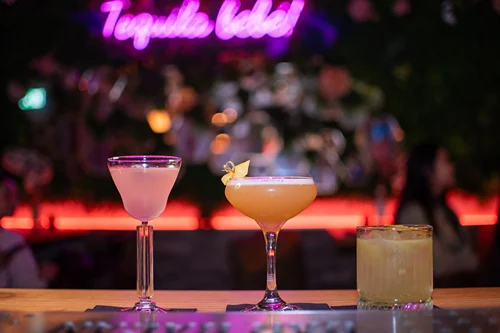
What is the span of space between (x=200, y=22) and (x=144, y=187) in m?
3.77

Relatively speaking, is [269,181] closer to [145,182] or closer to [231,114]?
[145,182]

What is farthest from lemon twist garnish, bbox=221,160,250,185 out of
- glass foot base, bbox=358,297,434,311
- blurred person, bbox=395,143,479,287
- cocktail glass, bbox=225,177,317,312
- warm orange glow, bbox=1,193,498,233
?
warm orange glow, bbox=1,193,498,233

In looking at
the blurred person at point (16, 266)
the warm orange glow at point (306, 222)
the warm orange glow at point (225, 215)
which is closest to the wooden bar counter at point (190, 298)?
the blurred person at point (16, 266)

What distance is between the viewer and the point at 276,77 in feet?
17.0

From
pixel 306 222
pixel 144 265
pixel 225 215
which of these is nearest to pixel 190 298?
pixel 144 265

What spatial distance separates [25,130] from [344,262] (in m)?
2.78

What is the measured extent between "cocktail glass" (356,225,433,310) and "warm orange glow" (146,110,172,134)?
3.89m

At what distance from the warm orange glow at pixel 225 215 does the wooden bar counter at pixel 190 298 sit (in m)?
3.21

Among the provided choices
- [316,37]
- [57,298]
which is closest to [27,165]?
[316,37]

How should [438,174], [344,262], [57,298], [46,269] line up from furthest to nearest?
[344,262] → [46,269] → [438,174] → [57,298]

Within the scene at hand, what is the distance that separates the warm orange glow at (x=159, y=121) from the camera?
5.16m

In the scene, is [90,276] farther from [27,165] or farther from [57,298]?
[57,298]

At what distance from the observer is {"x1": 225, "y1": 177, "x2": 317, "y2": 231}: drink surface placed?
154 centimetres

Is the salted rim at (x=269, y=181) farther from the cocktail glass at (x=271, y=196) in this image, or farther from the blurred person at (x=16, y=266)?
the blurred person at (x=16, y=266)
